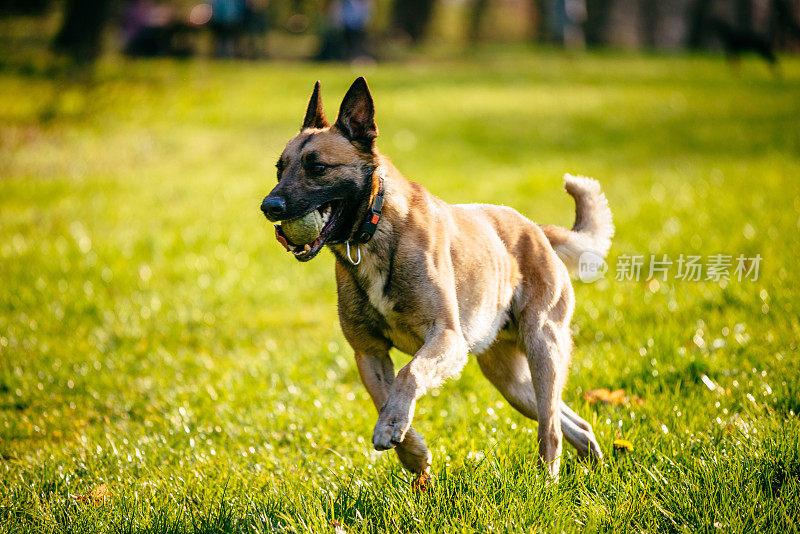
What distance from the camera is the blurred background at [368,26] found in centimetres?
2233

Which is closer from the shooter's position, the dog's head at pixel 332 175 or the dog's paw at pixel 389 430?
the dog's paw at pixel 389 430

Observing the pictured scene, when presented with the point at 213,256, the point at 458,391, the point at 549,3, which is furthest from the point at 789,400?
the point at 549,3

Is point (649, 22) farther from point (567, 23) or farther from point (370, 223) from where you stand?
point (370, 223)

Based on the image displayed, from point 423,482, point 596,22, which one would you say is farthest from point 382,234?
point 596,22

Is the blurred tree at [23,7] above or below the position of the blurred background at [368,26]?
above

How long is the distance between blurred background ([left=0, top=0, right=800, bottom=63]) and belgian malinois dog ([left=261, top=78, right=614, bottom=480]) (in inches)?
666

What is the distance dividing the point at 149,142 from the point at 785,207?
10903mm

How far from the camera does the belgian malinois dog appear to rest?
329 centimetres

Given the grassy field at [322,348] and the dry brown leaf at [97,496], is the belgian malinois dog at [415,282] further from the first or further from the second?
the dry brown leaf at [97,496]

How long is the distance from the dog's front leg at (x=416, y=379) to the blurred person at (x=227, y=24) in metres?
24.4

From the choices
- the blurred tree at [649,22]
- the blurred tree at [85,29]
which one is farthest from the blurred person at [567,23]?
the blurred tree at [85,29]

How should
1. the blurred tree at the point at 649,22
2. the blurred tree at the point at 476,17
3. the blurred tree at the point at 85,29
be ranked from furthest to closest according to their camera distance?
the blurred tree at the point at 476,17 → the blurred tree at the point at 649,22 → the blurred tree at the point at 85,29

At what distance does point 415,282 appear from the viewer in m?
3.38

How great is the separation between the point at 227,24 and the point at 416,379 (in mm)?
24800
